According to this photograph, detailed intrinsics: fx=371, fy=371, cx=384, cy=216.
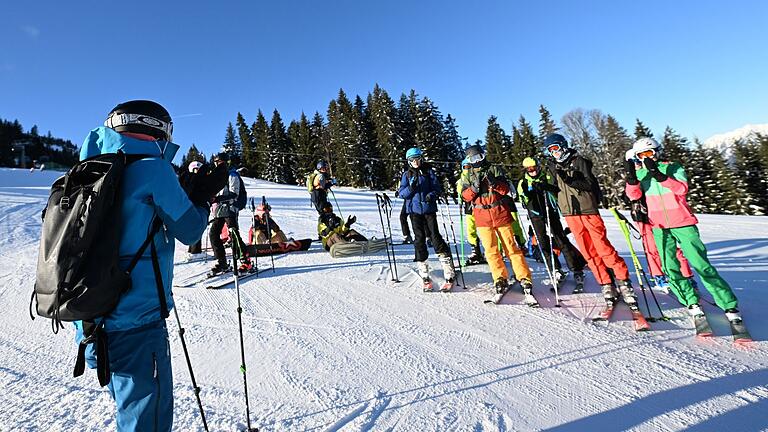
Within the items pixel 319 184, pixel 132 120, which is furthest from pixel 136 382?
pixel 319 184

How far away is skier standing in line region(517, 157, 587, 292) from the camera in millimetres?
5758

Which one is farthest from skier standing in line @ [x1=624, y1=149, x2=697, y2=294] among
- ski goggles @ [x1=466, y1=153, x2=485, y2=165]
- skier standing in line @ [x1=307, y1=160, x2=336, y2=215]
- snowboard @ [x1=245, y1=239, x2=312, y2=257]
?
snowboard @ [x1=245, y1=239, x2=312, y2=257]

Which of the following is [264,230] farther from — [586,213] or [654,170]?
[654,170]

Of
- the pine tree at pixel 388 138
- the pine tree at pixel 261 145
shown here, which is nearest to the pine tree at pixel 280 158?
the pine tree at pixel 261 145

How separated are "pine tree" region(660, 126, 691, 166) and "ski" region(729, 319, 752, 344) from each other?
127ft

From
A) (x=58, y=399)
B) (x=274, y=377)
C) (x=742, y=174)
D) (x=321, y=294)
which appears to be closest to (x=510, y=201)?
(x=321, y=294)

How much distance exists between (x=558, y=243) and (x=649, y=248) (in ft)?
5.55

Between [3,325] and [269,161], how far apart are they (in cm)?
5443

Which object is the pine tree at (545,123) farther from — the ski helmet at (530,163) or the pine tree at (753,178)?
the ski helmet at (530,163)

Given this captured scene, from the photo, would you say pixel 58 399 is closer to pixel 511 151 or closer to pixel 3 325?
pixel 3 325

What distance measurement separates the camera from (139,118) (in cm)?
212

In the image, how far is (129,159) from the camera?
77.7 inches

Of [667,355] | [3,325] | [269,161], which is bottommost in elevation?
[667,355]

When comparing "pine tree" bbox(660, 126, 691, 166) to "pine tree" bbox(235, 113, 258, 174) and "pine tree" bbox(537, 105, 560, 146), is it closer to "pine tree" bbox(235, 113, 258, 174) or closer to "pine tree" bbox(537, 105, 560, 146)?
"pine tree" bbox(537, 105, 560, 146)
